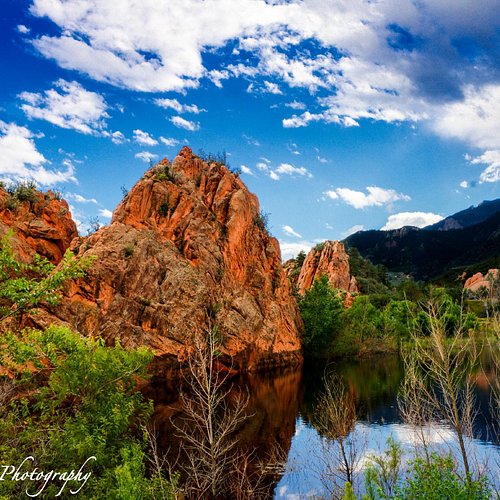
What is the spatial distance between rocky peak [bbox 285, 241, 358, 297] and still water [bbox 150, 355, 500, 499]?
61.8m

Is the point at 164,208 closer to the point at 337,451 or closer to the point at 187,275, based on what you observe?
the point at 187,275

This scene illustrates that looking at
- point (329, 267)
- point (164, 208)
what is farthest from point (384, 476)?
point (329, 267)

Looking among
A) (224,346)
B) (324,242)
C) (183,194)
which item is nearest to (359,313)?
(224,346)

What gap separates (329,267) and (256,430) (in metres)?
91.2

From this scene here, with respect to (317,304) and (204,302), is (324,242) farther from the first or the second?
(204,302)

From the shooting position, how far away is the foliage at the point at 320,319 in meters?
73.4

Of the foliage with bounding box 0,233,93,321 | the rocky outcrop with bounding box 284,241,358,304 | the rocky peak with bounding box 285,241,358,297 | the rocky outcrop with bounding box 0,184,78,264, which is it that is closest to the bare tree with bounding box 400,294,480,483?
the foliage with bounding box 0,233,93,321

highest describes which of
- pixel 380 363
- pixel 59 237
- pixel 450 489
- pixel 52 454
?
pixel 59 237

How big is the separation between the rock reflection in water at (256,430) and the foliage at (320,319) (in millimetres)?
21434

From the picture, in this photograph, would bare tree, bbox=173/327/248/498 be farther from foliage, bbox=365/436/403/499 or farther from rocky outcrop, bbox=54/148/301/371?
rocky outcrop, bbox=54/148/301/371

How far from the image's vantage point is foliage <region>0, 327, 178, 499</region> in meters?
13.1

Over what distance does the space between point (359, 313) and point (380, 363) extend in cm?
1587

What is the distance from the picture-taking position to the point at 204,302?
57.5 meters

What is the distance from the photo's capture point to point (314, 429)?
29500mm
